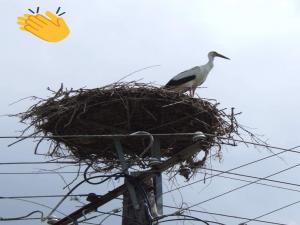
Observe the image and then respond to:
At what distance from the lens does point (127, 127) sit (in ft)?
26.3

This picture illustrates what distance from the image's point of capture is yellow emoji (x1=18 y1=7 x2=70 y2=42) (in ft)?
20.1

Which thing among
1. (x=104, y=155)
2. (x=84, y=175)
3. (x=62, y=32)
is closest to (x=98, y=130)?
(x=104, y=155)

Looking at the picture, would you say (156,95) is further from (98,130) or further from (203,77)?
(203,77)

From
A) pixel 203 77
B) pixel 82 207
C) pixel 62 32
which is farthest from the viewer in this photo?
pixel 203 77

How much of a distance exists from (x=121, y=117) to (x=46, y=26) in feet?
5.99

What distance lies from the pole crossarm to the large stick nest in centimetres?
70

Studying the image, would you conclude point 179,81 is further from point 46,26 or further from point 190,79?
point 46,26

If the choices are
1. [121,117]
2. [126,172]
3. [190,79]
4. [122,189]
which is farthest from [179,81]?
[122,189]

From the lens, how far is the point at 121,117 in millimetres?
7941

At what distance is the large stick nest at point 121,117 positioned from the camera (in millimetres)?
7797

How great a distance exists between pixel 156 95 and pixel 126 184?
127 centimetres

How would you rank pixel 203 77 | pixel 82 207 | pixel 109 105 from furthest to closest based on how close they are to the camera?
1. pixel 203 77
2. pixel 109 105
3. pixel 82 207

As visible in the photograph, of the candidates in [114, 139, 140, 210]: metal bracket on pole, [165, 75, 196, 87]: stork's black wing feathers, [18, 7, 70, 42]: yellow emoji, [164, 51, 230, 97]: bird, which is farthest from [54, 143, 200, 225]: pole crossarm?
[165, 75, 196, 87]: stork's black wing feathers

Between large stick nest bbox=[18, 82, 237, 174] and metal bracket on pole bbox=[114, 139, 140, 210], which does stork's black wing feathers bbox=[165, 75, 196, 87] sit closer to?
large stick nest bbox=[18, 82, 237, 174]
